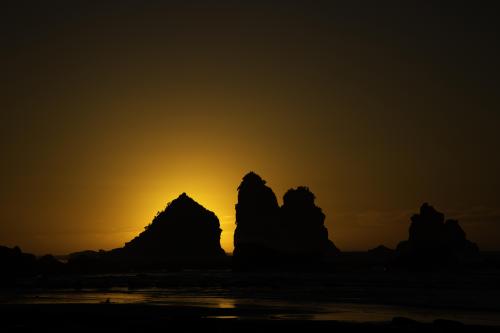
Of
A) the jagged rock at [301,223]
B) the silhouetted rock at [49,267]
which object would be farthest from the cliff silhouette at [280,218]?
the silhouetted rock at [49,267]

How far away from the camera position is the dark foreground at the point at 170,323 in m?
34.0

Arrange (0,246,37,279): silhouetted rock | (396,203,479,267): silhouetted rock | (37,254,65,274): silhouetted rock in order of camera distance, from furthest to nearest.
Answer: (396,203,479,267): silhouetted rock
(37,254,65,274): silhouetted rock
(0,246,37,279): silhouetted rock

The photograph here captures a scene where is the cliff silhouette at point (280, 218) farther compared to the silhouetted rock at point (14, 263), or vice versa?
the cliff silhouette at point (280, 218)

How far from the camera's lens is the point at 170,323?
36156 millimetres

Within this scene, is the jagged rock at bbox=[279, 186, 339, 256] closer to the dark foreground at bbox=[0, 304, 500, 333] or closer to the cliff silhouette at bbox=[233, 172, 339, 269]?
the cliff silhouette at bbox=[233, 172, 339, 269]

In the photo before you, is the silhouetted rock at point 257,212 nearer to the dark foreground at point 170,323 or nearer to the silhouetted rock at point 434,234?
the silhouetted rock at point 434,234

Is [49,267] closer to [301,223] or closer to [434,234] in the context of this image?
[301,223]

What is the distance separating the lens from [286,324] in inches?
1425

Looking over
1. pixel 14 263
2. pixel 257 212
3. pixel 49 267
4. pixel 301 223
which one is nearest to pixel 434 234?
pixel 301 223

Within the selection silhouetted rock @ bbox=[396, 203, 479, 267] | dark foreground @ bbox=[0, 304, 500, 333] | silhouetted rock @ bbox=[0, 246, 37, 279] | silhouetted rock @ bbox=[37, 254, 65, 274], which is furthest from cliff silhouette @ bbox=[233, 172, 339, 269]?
dark foreground @ bbox=[0, 304, 500, 333]

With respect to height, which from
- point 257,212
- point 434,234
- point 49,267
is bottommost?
point 49,267

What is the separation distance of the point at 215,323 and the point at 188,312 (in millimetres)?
6495

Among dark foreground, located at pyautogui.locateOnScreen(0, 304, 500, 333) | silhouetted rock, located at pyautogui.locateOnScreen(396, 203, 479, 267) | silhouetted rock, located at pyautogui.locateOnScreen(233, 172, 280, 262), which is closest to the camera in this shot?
dark foreground, located at pyautogui.locateOnScreen(0, 304, 500, 333)

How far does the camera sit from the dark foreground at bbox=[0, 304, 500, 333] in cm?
3397
